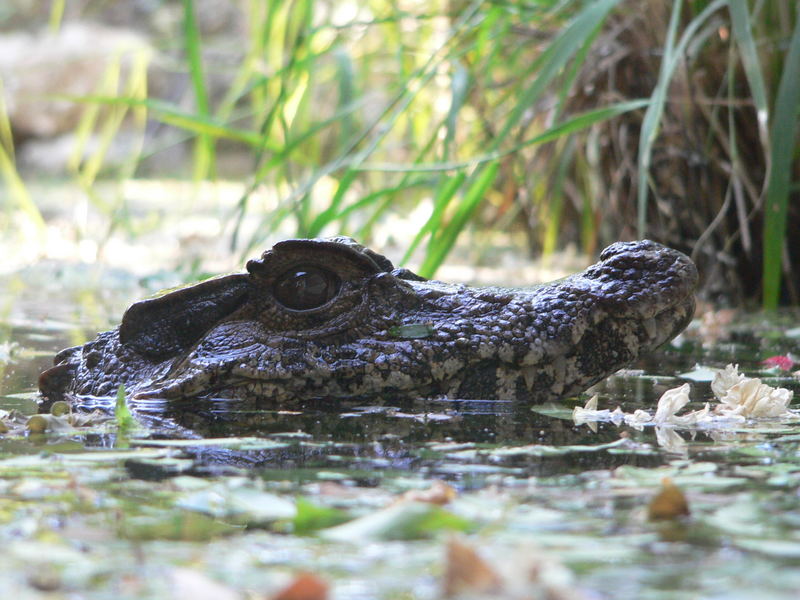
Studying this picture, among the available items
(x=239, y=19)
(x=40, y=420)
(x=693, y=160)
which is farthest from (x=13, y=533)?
(x=239, y=19)

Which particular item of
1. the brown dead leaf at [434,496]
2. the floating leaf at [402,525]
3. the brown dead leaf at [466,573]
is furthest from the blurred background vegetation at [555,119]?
the brown dead leaf at [466,573]

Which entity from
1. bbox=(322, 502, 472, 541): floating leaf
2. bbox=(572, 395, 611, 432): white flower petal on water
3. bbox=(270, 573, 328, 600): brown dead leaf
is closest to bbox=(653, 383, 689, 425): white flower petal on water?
bbox=(572, 395, 611, 432): white flower petal on water

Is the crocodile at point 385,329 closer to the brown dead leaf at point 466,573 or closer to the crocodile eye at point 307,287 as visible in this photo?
the crocodile eye at point 307,287

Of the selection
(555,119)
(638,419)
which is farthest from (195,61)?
(638,419)

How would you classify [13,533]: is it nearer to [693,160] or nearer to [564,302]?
[564,302]

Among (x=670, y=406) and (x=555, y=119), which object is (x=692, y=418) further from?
(x=555, y=119)
